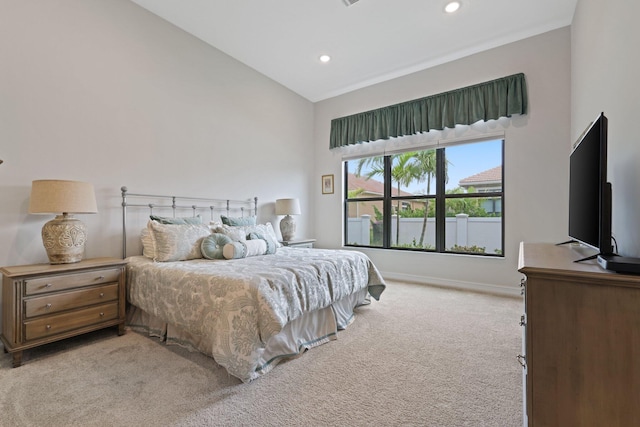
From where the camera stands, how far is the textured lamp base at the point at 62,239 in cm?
211

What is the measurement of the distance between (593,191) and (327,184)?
395 centimetres

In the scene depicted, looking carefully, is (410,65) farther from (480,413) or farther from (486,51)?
(480,413)

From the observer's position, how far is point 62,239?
2.12 m

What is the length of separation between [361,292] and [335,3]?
9.68 ft

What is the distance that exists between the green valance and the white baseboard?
2.09m

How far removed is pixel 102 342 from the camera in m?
2.22

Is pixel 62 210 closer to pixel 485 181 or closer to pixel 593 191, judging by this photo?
pixel 593 191

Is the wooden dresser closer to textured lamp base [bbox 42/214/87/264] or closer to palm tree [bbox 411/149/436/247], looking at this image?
textured lamp base [bbox 42/214/87/264]

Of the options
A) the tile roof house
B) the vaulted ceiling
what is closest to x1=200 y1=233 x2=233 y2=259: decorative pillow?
the vaulted ceiling

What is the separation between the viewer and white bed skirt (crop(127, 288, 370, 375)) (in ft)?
6.35

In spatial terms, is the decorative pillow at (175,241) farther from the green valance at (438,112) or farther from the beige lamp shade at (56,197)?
the green valance at (438,112)

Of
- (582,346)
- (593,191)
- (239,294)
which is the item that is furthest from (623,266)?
(239,294)

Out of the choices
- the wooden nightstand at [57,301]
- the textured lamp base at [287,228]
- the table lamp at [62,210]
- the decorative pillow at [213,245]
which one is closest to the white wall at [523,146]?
the textured lamp base at [287,228]

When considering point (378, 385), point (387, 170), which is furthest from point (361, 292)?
point (387, 170)
